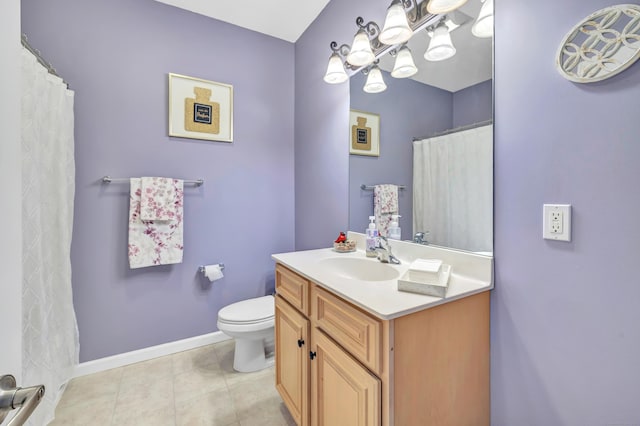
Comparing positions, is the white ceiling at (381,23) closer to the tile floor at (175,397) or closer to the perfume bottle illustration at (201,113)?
the perfume bottle illustration at (201,113)

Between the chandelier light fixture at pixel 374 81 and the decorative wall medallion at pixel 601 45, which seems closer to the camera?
the decorative wall medallion at pixel 601 45

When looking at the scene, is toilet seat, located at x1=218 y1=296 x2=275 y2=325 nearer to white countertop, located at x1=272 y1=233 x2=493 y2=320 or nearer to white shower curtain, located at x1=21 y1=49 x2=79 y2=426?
white countertop, located at x1=272 y1=233 x2=493 y2=320

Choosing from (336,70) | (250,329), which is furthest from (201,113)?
(250,329)

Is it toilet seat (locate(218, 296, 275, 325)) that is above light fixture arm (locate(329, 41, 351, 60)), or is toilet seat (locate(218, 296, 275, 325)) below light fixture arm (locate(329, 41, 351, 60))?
below

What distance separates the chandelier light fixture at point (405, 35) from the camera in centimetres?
112

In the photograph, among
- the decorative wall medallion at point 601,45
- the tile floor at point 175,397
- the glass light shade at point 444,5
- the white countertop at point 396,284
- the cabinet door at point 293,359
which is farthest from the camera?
the tile floor at point 175,397

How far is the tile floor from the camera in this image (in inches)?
57.6

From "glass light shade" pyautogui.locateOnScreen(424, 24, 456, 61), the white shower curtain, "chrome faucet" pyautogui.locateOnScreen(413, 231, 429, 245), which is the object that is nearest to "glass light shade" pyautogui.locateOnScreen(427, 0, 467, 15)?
"glass light shade" pyautogui.locateOnScreen(424, 24, 456, 61)

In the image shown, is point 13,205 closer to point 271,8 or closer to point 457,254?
point 457,254

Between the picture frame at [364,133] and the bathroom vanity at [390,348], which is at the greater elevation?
the picture frame at [364,133]

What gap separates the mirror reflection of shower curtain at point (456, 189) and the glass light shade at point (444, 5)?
1.62 ft

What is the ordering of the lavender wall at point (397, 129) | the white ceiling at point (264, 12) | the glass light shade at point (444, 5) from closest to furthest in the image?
the glass light shade at point (444, 5)
the lavender wall at point (397, 129)
the white ceiling at point (264, 12)

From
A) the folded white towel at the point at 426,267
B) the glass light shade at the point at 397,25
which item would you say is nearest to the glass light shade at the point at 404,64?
the glass light shade at the point at 397,25

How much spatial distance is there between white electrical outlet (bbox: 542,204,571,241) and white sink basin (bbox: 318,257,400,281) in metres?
0.59
